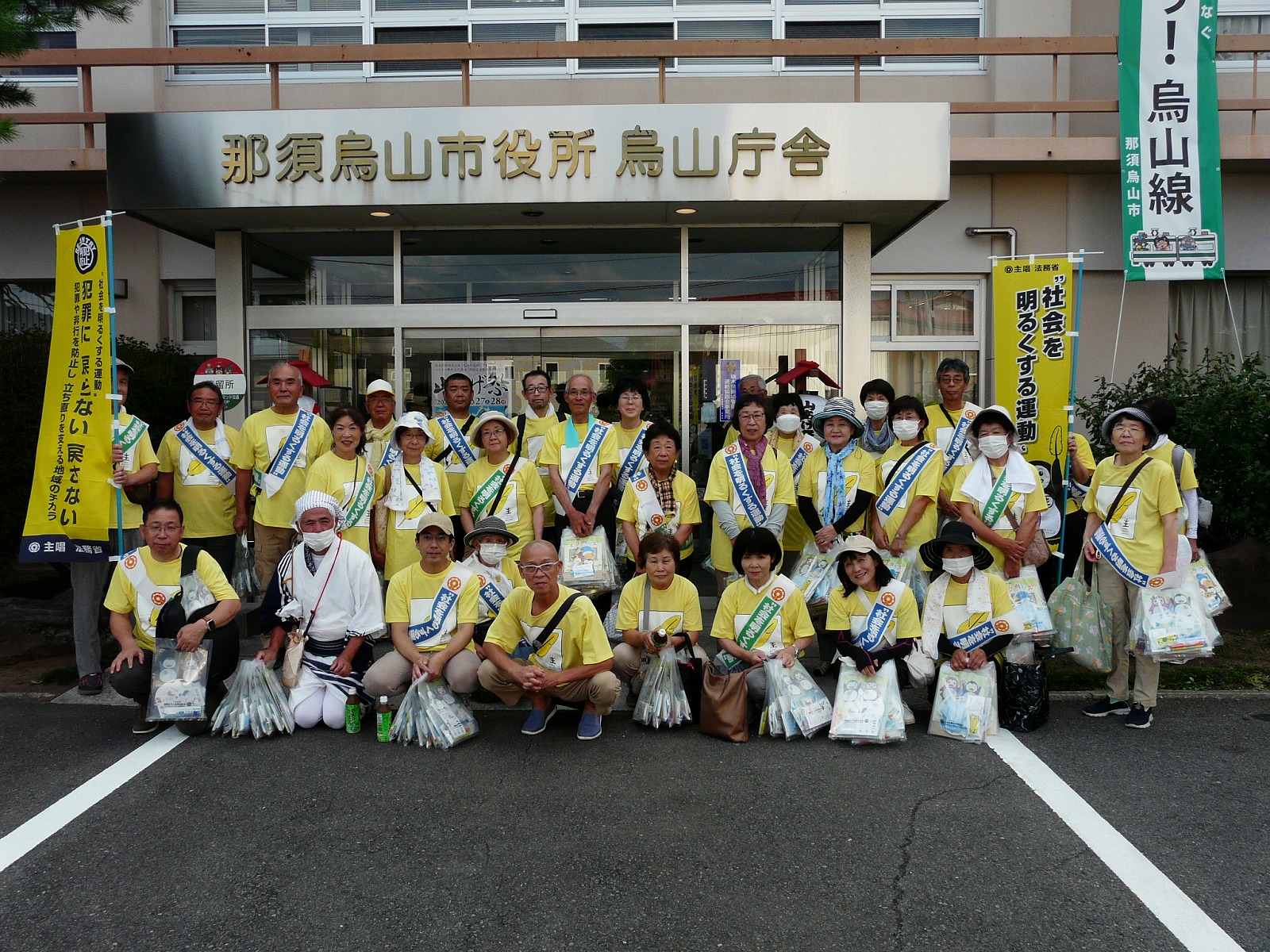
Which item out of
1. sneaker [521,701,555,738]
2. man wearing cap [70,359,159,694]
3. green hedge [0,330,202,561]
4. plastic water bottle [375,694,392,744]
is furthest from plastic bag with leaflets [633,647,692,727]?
green hedge [0,330,202,561]

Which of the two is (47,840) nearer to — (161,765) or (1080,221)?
(161,765)

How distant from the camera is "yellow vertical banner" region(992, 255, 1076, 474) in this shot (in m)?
6.94

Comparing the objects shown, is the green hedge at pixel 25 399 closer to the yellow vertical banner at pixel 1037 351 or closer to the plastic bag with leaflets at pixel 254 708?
the plastic bag with leaflets at pixel 254 708

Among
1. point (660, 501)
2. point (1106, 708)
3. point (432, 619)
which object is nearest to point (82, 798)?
point (432, 619)

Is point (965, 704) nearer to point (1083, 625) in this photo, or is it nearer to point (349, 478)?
point (1083, 625)

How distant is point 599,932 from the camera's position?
3.15m

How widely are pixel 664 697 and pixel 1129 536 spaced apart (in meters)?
2.81

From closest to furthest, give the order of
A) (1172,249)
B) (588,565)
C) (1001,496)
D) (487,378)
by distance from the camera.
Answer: (1001,496) < (588,565) < (487,378) < (1172,249)

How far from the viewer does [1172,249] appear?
9922mm

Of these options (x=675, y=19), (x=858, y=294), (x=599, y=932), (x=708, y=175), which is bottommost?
(x=599, y=932)

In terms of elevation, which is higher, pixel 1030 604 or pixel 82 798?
pixel 1030 604

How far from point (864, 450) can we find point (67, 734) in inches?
202

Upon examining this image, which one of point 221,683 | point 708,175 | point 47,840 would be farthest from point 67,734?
point 708,175

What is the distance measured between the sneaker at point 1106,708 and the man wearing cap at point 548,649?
2811 millimetres
